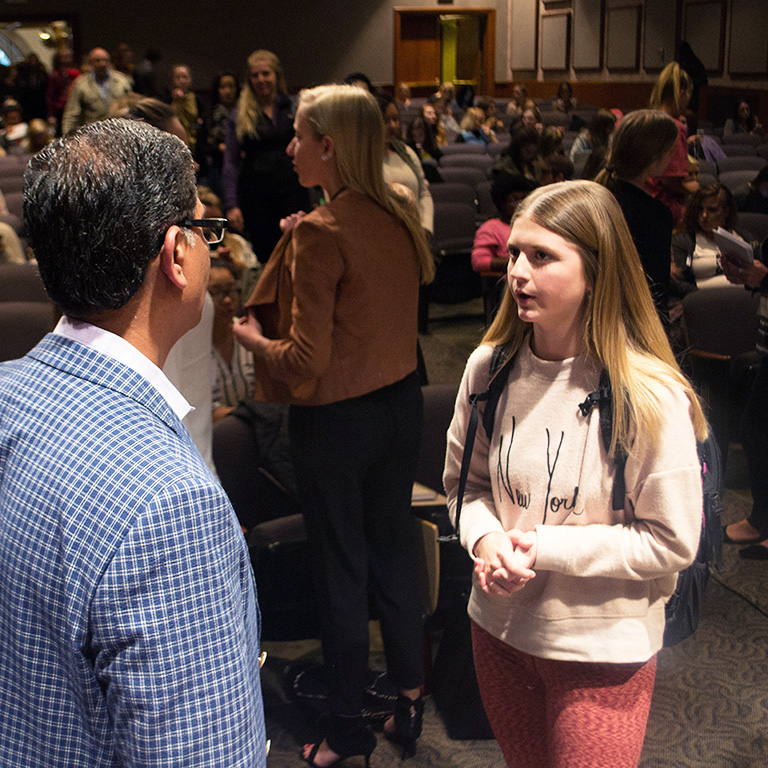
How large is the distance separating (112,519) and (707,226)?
14.4ft

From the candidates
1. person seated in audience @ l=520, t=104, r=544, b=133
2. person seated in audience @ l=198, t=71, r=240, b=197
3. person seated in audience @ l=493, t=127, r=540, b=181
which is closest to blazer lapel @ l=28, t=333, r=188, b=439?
person seated in audience @ l=493, t=127, r=540, b=181

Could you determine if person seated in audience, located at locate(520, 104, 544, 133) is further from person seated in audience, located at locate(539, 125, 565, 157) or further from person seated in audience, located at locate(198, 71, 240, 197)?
person seated in audience, located at locate(539, 125, 565, 157)

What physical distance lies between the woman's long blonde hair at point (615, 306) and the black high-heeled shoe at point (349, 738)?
3.98 ft

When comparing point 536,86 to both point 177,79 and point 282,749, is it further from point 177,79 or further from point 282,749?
point 282,749

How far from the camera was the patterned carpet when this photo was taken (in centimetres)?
230

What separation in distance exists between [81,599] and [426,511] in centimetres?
178

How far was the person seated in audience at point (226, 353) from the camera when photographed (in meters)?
2.62

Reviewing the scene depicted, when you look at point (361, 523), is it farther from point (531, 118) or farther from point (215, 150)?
point (531, 118)

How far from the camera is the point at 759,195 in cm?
580

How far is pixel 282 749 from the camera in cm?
235

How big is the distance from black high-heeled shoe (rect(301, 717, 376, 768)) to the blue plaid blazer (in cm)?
147

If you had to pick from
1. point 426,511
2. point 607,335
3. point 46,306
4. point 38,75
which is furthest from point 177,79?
point 607,335

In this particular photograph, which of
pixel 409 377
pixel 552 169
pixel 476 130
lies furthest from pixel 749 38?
pixel 409 377

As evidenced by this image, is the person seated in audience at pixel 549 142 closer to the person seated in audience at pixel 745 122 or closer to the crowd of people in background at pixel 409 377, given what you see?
the crowd of people in background at pixel 409 377
